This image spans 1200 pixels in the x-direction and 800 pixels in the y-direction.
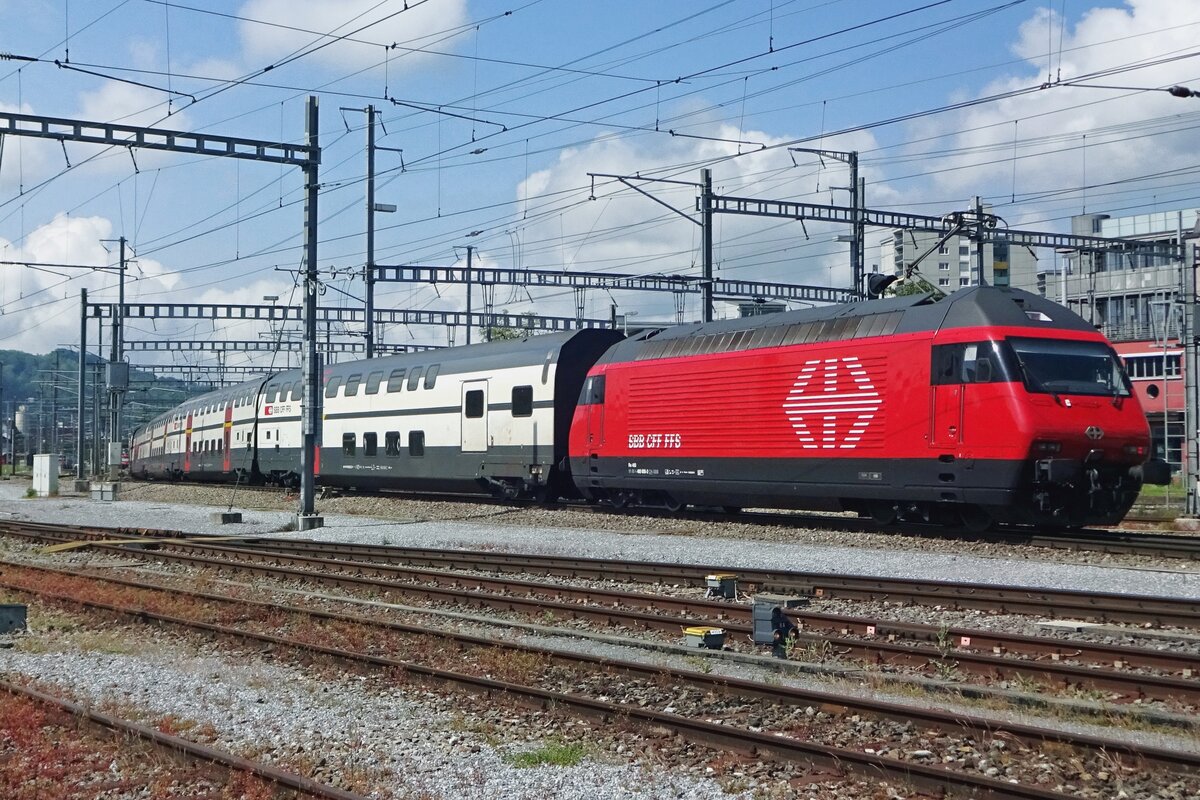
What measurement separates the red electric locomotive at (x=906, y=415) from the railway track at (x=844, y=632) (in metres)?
6.12

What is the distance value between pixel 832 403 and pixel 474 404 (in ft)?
36.0

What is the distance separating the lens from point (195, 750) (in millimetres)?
7621

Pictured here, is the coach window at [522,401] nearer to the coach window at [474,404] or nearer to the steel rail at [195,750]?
the coach window at [474,404]

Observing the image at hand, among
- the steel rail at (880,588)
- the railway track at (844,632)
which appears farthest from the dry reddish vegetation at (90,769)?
the steel rail at (880,588)

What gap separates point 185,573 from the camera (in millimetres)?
18156

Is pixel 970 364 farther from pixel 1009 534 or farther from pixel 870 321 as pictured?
pixel 1009 534

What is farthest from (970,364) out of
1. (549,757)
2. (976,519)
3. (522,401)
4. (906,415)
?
(522,401)

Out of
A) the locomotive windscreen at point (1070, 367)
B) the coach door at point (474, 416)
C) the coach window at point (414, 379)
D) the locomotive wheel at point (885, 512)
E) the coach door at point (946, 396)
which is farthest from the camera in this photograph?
the coach window at point (414, 379)

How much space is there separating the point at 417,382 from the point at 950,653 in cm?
2208

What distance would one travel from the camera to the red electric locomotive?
17.0 m

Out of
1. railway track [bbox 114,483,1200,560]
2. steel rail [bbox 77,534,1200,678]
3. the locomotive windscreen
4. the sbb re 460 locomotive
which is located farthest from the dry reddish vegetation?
railway track [bbox 114,483,1200,560]

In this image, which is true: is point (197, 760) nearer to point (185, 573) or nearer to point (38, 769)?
point (38, 769)

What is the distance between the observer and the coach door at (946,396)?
1753 cm

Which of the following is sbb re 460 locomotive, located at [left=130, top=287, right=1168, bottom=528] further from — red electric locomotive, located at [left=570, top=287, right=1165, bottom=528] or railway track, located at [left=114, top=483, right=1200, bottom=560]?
railway track, located at [left=114, top=483, right=1200, bottom=560]
